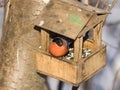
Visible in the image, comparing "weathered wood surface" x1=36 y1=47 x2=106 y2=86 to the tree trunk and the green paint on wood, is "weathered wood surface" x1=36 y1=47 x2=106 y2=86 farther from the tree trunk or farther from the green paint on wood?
the green paint on wood

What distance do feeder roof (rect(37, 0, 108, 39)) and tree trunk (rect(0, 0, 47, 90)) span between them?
5 centimetres

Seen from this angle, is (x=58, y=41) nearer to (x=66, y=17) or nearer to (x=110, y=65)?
(x=66, y=17)

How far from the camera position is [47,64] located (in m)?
1.50

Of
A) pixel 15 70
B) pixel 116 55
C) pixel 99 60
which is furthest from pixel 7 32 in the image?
pixel 116 55

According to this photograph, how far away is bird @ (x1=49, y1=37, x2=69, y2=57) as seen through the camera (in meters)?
1.46

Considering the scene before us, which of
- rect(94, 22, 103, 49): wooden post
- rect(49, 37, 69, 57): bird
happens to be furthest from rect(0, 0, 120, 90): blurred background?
rect(49, 37, 69, 57): bird

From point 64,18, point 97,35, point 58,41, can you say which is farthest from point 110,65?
point 64,18

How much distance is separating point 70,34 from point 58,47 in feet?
0.40

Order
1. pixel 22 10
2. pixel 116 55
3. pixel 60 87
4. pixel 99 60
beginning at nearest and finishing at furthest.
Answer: pixel 22 10
pixel 99 60
pixel 60 87
pixel 116 55

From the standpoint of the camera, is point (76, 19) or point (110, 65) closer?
point (76, 19)

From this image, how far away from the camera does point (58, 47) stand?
145 centimetres

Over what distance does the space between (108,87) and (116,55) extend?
0.34 meters

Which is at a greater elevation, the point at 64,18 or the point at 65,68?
the point at 64,18

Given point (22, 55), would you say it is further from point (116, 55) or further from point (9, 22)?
point (116, 55)
